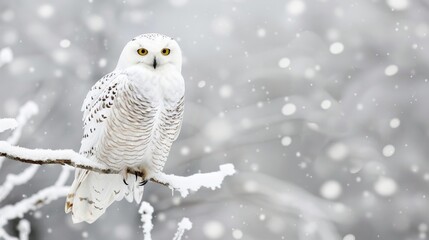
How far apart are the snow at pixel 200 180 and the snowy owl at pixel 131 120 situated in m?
0.17

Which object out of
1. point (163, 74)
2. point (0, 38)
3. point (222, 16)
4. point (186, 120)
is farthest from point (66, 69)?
point (163, 74)

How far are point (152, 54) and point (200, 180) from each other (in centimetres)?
36

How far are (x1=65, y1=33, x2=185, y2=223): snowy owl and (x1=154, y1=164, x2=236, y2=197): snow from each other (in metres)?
0.17

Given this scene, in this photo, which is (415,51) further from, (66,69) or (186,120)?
(66,69)

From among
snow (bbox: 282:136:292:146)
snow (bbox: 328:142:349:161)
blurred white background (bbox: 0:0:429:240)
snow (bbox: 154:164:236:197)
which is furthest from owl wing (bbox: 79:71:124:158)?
snow (bbox: 328:142:349:161)

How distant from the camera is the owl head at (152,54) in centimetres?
143

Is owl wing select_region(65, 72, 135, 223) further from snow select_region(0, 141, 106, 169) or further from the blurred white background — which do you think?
the blurred white background

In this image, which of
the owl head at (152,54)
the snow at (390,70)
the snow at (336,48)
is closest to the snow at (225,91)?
the snow at (336,48)

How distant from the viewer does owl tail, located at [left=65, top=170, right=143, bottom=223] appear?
152 cm

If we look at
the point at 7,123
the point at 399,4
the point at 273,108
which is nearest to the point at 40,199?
the point at 7,123

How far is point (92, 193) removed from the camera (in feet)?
5.07

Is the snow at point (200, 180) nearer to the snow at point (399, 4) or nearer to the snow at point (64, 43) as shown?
the snow at point (64, 43)

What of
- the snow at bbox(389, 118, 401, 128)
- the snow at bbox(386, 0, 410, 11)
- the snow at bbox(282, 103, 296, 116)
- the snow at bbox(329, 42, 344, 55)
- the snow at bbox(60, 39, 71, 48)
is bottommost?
the snow at bbox(389, 118, 401, 128)

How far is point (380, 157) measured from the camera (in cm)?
432
